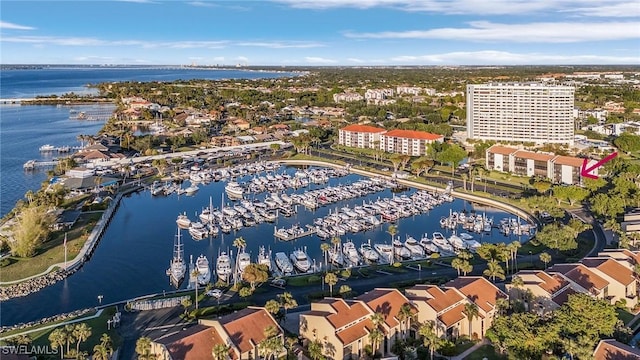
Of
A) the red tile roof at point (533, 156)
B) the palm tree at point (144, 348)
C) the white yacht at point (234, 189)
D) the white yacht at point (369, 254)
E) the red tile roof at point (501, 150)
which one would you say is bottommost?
the white yacht at point (369, 254)

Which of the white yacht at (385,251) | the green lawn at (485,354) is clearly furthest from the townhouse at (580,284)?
the white yacht at (385,251)

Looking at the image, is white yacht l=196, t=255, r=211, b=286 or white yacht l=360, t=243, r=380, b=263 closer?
white yacht l=196, t=255, r=211, b=286

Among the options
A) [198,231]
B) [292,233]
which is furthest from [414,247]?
[198,231]

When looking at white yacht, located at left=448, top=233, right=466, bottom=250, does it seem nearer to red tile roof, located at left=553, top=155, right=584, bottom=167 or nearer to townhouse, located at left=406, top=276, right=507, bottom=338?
townhouse, located at left=406, top=276, right=507, bottom=338

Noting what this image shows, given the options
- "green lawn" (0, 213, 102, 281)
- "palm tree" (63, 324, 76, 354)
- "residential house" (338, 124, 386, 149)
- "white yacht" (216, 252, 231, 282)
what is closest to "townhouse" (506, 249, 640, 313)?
"white yacht" (216, 252, 231, 282)

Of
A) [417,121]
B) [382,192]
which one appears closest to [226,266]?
[382,192]

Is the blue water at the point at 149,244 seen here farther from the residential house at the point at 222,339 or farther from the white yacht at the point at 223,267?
the residential house at the point at 222,339

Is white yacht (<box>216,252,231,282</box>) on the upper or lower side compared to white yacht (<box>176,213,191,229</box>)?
lower
